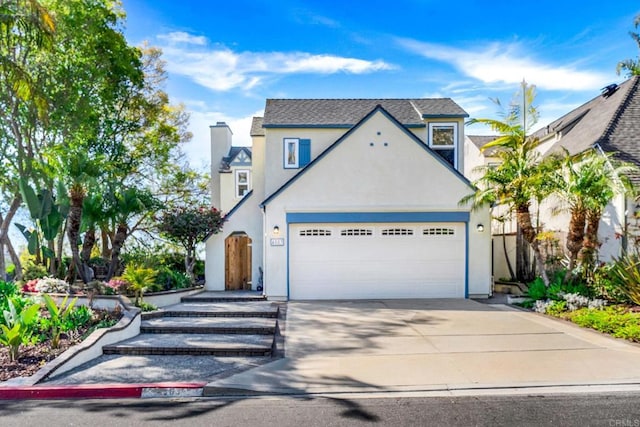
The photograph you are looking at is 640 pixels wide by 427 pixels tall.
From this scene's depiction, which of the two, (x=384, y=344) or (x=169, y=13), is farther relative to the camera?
(x=169, y=13)

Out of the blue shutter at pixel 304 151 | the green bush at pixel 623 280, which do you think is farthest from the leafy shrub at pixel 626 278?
the blue shutter at pixel 304 151

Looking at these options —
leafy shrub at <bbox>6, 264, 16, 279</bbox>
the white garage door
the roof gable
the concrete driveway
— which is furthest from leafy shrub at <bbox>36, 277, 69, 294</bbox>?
the white garage door

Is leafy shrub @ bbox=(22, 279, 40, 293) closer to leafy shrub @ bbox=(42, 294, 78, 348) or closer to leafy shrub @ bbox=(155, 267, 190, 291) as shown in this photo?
leafy shrub @ bbox=(42, 294, 78, 348)

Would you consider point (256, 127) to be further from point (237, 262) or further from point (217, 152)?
point (237, 262)

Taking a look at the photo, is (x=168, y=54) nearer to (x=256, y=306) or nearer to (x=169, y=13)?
(x=169, y=13)

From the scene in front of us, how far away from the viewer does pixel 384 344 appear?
7992mm

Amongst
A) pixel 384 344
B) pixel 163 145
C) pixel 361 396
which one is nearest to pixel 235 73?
pixel 163 145

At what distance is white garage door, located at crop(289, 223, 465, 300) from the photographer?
43.1ft

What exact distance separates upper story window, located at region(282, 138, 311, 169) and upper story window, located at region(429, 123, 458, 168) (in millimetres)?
4664

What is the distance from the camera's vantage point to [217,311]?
10.7m

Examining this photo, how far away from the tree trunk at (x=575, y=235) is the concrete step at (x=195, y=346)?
334 inches

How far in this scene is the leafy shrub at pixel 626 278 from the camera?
31.2ft

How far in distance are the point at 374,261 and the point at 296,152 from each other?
16.2 ft

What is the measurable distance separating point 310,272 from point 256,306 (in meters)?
2.22
